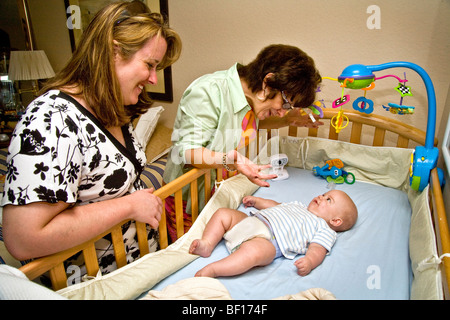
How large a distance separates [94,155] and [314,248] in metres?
0.87

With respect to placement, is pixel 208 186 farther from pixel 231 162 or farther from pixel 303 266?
pixel 303 266

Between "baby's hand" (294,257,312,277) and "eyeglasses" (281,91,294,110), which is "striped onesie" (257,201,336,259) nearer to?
"baby's hand" (294,257,312,277)

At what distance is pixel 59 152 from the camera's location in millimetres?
680

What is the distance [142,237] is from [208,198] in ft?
1.47

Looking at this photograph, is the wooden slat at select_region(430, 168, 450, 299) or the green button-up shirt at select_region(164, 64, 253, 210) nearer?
the wooden slat at select_region(430, 168, 450, 299)

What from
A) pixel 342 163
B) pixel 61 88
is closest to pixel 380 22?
pixel 342 163

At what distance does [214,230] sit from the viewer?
1.19 metres

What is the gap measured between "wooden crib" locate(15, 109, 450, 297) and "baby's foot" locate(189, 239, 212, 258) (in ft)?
0.40

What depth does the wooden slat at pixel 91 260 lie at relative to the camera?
0.85m

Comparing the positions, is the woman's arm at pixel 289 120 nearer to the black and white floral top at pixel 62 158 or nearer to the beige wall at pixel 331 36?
the beige wall at pixel 331 36

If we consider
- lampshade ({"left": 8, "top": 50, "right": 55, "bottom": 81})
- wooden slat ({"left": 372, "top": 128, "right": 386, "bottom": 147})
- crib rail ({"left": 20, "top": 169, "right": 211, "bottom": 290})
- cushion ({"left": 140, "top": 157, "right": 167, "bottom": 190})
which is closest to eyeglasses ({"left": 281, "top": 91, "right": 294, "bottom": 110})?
crib rail ({"left": 20, "top": 169, "right": 211, "bottom": 290})

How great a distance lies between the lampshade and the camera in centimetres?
271

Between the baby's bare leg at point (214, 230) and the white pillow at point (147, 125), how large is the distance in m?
1.35

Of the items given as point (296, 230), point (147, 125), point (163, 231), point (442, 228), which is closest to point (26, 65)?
point (147, 125)
